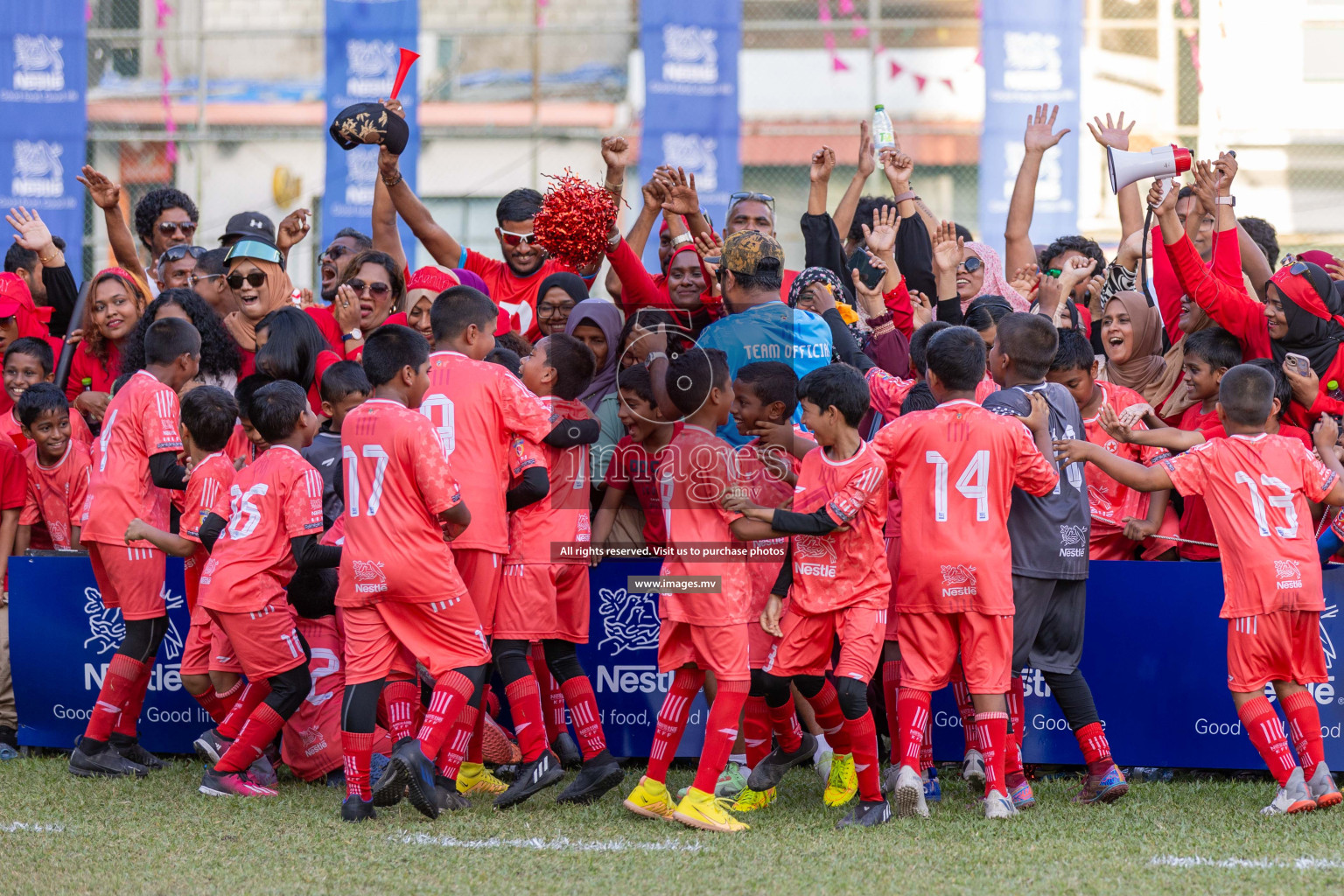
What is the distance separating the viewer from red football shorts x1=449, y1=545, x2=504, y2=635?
5523mm

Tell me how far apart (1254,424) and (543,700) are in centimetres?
322

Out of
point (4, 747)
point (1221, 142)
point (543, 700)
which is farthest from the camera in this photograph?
point (1221, 142)

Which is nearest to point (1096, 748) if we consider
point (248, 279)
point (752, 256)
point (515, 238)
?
point (752, 256)

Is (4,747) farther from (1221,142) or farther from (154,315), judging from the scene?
(1221,142)

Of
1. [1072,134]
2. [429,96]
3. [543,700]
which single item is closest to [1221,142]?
[1072,134]

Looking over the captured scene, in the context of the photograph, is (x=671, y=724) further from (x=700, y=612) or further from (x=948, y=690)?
(x=948, y=690)

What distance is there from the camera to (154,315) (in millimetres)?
6805

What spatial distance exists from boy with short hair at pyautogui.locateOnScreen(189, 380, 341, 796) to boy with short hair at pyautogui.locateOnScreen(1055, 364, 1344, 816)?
10.3ft

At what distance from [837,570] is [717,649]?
1.81 feet

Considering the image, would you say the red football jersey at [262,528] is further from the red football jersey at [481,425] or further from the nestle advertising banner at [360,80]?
the nestle advertising banner at [360,80]

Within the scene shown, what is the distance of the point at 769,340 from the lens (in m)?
5.82

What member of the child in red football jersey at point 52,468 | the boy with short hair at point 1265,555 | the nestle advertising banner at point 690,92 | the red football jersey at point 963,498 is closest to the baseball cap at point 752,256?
the red football jersey at point 963,498

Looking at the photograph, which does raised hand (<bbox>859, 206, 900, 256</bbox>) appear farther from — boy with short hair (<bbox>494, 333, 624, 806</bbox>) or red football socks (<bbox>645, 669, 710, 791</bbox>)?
red football socks (<bbox>645, 669, 710, 791</bbox>)

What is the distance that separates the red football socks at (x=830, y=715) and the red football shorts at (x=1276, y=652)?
151 centimetres
